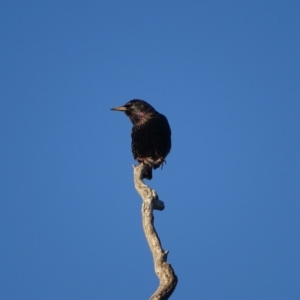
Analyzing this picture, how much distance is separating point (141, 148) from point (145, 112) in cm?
62

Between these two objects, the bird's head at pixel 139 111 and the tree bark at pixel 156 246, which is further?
the bird's head at pixel 139 111

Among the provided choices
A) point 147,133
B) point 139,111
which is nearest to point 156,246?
point 147,133

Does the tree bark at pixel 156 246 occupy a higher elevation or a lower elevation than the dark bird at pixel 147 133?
lower

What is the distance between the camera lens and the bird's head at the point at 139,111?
12.0 meters

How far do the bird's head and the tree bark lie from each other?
314 cm

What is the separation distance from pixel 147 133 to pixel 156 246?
15.7 feet

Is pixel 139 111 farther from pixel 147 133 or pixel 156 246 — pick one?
pixel 156 246

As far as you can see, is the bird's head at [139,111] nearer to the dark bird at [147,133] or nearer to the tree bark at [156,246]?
the dark bird at [147,133]

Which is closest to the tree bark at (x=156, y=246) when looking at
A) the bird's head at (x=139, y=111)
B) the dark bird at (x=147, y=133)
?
the dark bird at (x=147, y=133)

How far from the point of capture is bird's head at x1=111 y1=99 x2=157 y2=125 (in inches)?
471

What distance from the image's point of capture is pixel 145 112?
39.2 feet

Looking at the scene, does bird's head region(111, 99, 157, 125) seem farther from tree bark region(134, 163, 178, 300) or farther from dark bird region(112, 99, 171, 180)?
tree bark region(134, 163, 178, 300)

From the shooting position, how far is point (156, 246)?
7.27 metres

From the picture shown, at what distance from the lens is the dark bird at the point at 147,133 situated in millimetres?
11898
